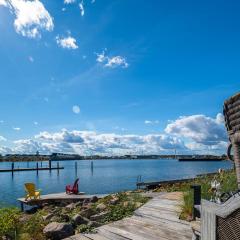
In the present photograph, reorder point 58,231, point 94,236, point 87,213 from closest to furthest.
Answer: point 94,236, point 58,231, point 87,213

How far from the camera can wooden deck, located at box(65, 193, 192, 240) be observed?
744 centimetres

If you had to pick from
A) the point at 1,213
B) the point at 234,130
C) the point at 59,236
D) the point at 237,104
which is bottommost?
the point at 59,236

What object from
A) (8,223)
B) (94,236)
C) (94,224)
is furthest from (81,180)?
(8,223)

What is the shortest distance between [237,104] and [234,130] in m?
0.25

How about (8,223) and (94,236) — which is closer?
(8,223)

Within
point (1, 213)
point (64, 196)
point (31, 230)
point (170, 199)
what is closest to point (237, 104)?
point (1, 213)

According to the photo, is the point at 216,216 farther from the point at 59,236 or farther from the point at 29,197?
the point at 29,197

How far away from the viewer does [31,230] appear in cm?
820

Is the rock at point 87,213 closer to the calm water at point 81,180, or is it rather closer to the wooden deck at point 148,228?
the wooden deck at point 148,228

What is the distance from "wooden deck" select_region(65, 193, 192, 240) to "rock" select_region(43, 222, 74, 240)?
493 mm

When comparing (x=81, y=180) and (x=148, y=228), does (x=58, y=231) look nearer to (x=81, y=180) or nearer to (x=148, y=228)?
(x=148, y=228)

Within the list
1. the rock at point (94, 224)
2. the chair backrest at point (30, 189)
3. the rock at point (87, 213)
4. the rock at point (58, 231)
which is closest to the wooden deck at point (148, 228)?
the rock at point (94, 224)

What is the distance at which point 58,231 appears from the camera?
7984 mm

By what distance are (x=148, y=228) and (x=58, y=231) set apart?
227 centimetres
